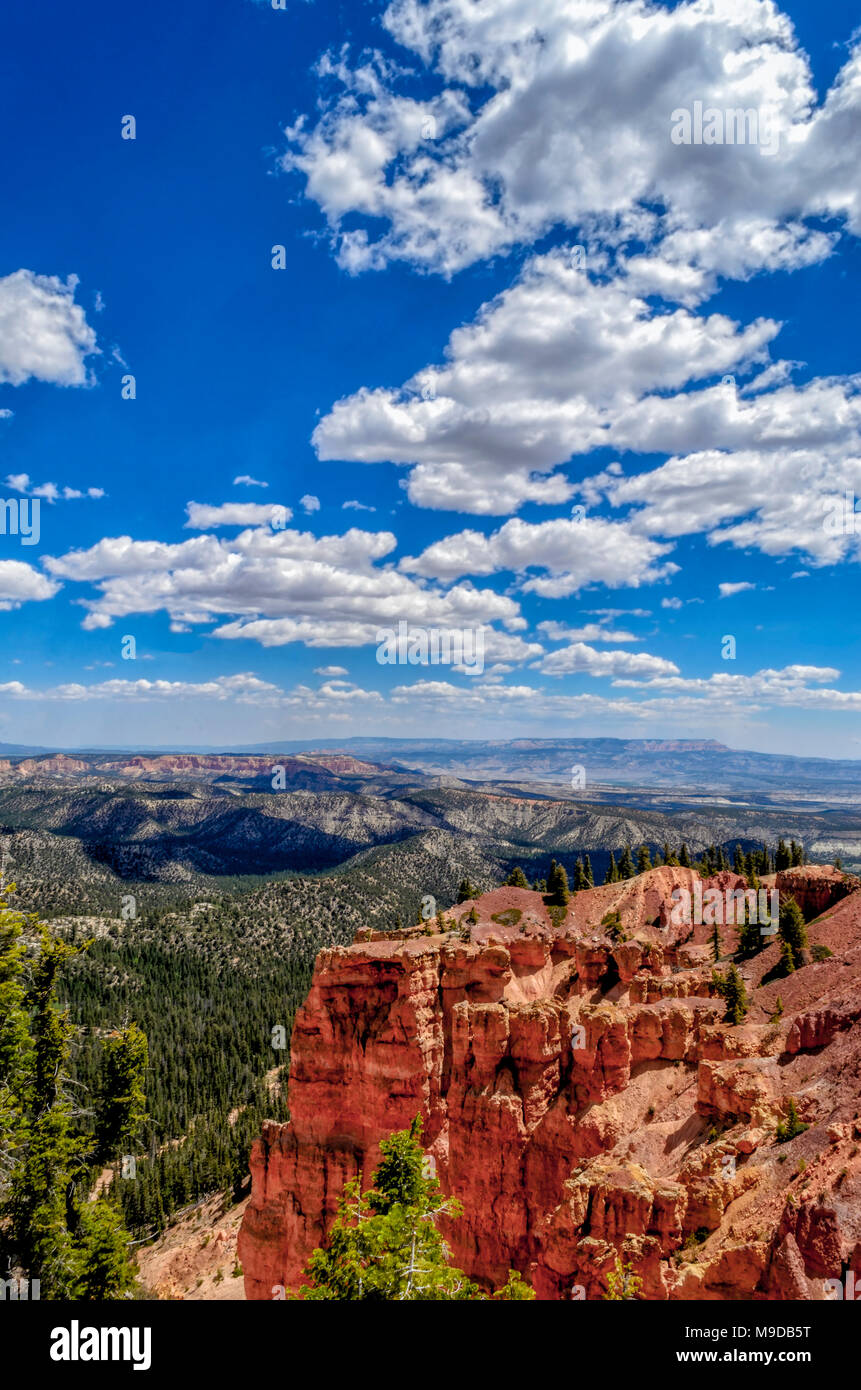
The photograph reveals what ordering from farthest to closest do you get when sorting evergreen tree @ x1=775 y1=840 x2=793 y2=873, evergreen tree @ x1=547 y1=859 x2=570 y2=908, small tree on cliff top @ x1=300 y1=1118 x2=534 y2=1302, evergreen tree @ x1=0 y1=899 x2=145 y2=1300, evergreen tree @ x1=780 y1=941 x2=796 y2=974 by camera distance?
evergreen tree @ x1=775 y1=840 x2=793 y2=873 → evergreen tree @ x1=547 y1=859 x2=570 y2=908 → evergreen tree @ x1=780 y1=941 x2=796 y2=974 → evergreen tree @ x1=0 y1=899 x2=145 y2=1300 → small tree on cliff top @ x1=300 y1=1118 x2=534 y2=1302

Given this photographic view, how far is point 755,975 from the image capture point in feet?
162

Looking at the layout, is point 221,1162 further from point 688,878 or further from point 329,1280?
point 329,1280

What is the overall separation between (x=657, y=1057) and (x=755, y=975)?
710 inches

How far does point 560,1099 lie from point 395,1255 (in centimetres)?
2127

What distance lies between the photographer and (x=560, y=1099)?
35344 millimetres

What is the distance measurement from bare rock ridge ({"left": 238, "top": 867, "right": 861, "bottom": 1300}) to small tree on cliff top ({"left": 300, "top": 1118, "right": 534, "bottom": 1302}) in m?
6.73

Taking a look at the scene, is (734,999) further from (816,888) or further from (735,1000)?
(816,888)

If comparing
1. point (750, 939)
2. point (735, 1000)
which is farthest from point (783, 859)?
point (735, 1000)

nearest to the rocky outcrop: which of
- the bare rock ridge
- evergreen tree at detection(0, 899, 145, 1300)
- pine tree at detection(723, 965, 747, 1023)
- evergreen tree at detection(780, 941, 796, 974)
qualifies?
evergreen tree at detection(780, 941, 796, 974)

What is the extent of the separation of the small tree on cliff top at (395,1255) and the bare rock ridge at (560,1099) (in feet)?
22.1

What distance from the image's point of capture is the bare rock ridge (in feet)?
76.0

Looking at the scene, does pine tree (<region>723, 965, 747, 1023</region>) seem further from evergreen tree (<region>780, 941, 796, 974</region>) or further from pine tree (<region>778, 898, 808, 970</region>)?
pine tree (<region>778, 898, 808, 970</region>)
